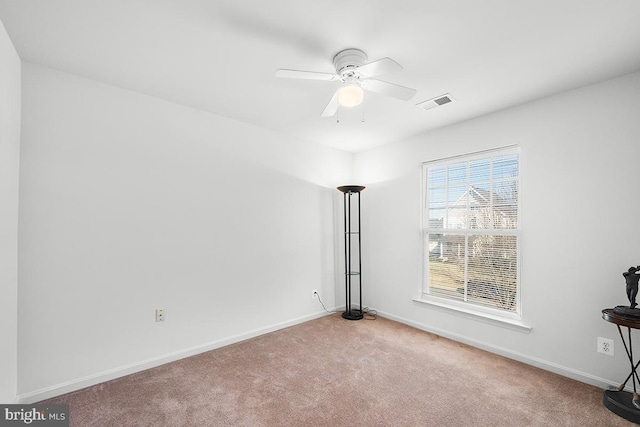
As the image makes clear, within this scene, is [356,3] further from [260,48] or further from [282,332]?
[282,332]

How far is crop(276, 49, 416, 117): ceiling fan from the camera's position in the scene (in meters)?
1.78

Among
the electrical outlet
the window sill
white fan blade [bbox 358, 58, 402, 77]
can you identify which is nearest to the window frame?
the window sill

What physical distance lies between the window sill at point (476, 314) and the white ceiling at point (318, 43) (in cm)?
213

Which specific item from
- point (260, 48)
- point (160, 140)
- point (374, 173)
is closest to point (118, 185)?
point (160, 140)

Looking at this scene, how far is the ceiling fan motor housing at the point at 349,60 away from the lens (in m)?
1.94

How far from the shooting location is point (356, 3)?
1565mm

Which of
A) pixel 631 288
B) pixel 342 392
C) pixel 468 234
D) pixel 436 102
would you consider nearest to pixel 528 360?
pixel 631 288

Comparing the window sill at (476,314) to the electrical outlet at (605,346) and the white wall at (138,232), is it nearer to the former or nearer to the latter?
the electrical outlet at (605,346)

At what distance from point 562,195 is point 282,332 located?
3.17m

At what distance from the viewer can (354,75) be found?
6.54 feet

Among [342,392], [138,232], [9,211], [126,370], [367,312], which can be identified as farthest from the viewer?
[367,312]

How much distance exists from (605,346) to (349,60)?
117 inches

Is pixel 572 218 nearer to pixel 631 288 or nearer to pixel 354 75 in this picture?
pixel 631 288

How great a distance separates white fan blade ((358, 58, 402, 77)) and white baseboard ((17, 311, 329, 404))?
9.45 feet
